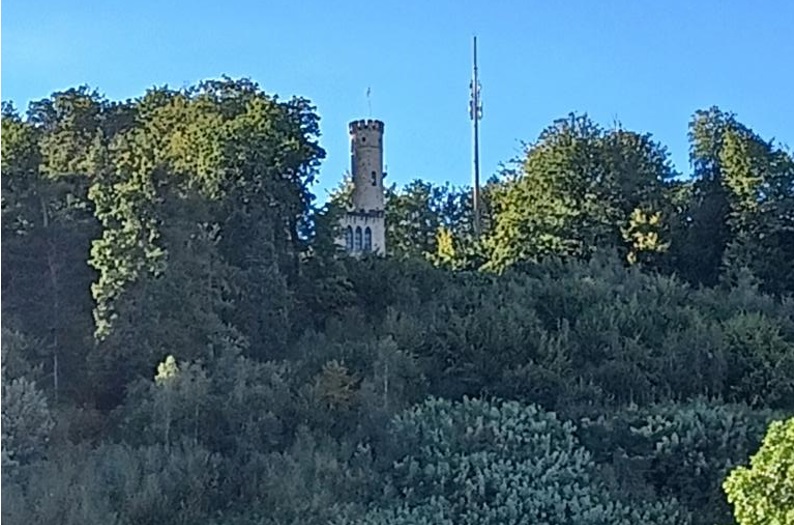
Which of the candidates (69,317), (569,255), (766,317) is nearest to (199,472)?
(69,317)

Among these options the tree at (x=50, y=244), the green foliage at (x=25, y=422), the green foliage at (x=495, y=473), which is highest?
the tree at (x=50, y=244)

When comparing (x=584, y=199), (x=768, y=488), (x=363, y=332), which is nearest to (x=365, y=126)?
(x=584, y=199)

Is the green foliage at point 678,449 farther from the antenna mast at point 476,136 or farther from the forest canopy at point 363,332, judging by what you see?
the antenna mast at point 476,136

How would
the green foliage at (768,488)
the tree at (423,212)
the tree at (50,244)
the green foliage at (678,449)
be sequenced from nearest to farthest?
the green foliage at (768,488) → the green foliage at (678,449) → the tree at (50,244) → the tree at (423,212)

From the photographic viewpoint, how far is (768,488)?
19.3 ft

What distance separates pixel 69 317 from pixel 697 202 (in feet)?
25.0

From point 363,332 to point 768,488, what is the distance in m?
6.46

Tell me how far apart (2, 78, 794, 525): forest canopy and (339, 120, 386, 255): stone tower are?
912mm

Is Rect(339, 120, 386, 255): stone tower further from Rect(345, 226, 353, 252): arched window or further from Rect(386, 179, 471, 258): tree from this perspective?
Rect(386, 179, 471, 258): tree

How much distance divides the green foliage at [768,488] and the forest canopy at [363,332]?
18mm

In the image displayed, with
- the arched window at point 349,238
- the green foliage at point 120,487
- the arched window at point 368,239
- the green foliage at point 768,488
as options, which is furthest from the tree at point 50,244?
the green foliage at point 768,488

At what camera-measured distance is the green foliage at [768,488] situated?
5824 millimetres

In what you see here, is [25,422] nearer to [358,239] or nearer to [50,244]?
[50,244]

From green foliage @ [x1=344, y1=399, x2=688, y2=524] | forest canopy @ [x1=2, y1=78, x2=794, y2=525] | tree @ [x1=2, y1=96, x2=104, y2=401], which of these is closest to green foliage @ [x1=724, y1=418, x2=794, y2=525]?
forest canopy @ [x1=2, y1=78, x2=794, y2=525]
